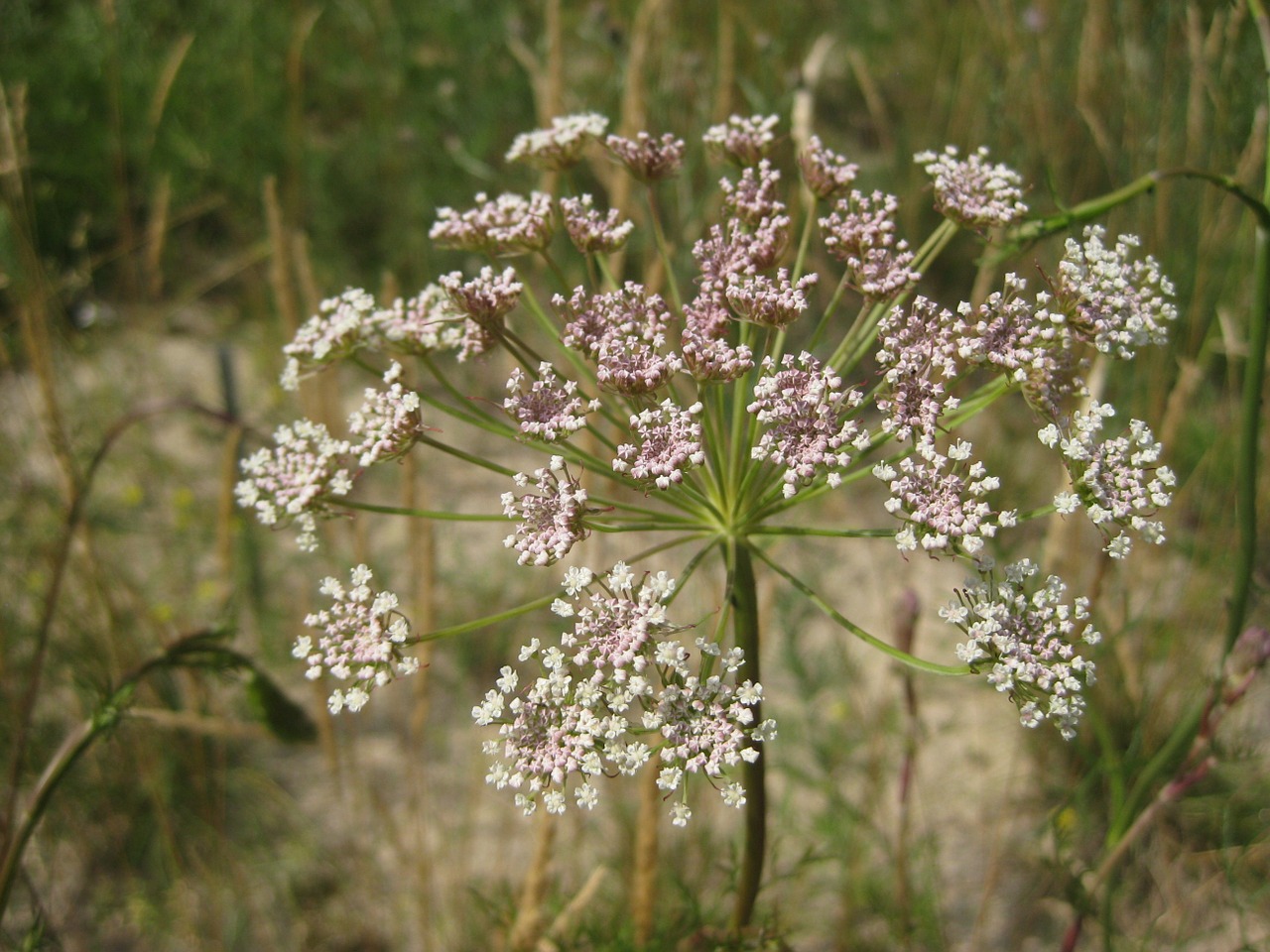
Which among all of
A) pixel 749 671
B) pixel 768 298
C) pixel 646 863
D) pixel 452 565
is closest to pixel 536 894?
pixel 646 863

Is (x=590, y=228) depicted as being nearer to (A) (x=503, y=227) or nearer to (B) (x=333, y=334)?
(A) (x=503, y=227)

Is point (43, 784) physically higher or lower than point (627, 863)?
higher

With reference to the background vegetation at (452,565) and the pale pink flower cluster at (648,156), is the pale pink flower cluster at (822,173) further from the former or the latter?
the background vegetation at (452,565)

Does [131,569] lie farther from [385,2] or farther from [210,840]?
[385,2]

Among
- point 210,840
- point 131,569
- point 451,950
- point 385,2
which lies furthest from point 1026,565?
point 385,2

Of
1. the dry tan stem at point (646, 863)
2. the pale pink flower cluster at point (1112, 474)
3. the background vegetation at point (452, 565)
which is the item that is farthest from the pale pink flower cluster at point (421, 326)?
the pale pink flower cluster at point (1112, 474)

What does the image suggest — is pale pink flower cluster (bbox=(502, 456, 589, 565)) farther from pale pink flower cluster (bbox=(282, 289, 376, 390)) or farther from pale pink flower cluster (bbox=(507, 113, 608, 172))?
pale pink flower cluster (bbox=(507, 113, 608, 172))
